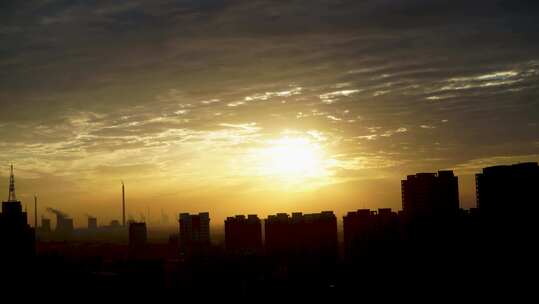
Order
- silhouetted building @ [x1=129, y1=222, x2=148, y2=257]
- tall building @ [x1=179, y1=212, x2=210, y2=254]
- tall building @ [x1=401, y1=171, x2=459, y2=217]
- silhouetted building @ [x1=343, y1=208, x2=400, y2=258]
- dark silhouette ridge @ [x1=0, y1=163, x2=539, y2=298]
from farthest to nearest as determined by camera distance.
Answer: silhouetted building @ [x1=129, y1=222, x2=148, y2=257] < tall building @ [x1=179, y1=212, x2=210, y2=254] < tall building @ [x1=401, y1=171, x2=459, y2=217] < silhouetted building @ [x1=343, y1=208, x2=400, y2=258] < dark silhouette ridge @ [x1=0, y1=163, x2=539, y2=298]

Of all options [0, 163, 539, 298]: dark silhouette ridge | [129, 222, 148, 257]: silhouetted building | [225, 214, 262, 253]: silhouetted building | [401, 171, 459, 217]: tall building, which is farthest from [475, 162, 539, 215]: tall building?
[129, 222, 148, 257]: silhouetted building

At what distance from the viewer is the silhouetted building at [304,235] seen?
111250mm

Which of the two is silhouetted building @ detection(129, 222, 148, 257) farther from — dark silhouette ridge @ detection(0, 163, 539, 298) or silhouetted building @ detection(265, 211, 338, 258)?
silhouetted building @ detection(265, 211, 338, 258)

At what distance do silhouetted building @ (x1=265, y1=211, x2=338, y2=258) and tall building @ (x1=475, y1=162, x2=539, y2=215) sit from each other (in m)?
39.9

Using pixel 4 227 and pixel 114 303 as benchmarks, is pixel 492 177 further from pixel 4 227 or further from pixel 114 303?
pixel 4 227

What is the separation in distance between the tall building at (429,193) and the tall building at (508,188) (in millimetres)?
27933

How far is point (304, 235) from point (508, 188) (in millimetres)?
52168

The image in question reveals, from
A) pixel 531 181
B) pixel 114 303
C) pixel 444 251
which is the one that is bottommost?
pixel 114 303

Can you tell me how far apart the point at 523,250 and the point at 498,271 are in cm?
321

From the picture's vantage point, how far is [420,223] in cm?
8738

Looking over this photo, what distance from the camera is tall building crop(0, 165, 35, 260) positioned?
81750mm

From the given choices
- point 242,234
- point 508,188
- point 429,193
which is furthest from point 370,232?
point 242,234

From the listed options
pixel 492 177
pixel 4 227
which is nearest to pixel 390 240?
pixel 492 177

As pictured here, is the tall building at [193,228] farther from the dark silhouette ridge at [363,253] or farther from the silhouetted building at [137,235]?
the dark silhouette ridge at [363,253]
